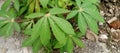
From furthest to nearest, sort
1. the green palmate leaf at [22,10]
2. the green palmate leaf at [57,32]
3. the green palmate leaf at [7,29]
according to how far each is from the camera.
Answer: the green palmate leaf at [22,10] → the green palmate leaf at [7,29] → the green palmate leaf at [57,32]

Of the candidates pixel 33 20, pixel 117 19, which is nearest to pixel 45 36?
pixel 33 20

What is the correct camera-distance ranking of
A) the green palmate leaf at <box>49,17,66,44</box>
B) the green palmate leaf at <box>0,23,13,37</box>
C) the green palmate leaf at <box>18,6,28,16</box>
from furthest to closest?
the green palmate leaf at <box>18,6,28,16</box>, the green palmate leaf at <box>0,23,13,37</box>, the green palmate leaf at <box>49,17,66,44</box>

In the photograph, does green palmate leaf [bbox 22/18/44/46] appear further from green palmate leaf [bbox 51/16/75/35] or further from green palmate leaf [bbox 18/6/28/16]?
green palmate leaf [bbox 18/6/28/16]

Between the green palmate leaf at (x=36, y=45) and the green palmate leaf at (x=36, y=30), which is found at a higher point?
the green palmate leaf at (x=36, y=30)

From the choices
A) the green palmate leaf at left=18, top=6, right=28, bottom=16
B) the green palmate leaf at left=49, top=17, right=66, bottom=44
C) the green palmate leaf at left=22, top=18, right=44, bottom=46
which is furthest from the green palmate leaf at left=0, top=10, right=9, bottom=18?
the green palmate leaf at left=49, top=17, right=66, bottom=44

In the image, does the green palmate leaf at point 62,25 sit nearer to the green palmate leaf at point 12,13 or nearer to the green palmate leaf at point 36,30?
the green palmate leaf at point 36,30

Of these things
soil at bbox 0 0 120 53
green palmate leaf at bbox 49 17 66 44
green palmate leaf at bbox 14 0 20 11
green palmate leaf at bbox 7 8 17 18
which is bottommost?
soil at bbox 0 0 120 53

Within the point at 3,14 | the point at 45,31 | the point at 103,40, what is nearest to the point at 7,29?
the point at 3,14

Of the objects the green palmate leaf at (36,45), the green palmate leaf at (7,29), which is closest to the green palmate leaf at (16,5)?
the green palmate leaf at (7,29)
